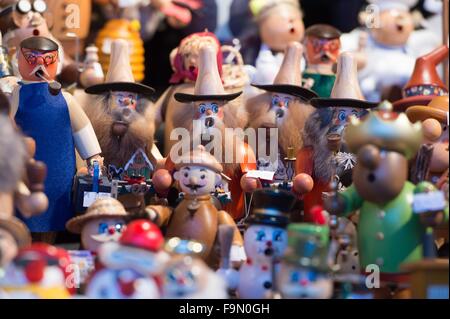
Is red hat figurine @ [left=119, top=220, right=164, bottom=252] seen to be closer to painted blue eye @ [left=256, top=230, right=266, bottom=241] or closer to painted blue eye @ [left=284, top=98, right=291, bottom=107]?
painted blue eye @ [left=256, top=230, right=266, bottom=241]

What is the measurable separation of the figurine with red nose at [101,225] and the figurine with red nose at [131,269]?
0.47m

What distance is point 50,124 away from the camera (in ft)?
12.1

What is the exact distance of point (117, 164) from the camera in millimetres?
3965

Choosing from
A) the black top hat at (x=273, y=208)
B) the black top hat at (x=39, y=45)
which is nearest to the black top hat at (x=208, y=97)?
the black top hat at (x=39, y=45)

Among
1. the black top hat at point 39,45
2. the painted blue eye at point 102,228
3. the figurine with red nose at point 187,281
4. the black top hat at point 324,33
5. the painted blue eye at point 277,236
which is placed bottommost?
the figurine with red nose at point 187,281

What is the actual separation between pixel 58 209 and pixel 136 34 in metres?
1.64

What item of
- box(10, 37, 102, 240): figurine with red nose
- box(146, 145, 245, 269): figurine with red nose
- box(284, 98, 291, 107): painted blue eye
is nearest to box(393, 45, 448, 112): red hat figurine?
box(284, 98, 291, 107): painted blue eye

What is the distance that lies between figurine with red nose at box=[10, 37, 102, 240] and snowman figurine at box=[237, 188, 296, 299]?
0.78 metres

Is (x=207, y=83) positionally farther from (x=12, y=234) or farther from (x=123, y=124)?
(x=12, y=234)

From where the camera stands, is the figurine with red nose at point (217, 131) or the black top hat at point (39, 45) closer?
the black top hat at point (39, 45)

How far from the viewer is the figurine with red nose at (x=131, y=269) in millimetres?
2729

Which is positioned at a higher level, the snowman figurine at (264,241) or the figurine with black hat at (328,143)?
the figurine with black hat at (328,143)

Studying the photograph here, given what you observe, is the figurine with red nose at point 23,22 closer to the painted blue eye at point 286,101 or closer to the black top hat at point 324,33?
the painted blue eye at point 286,101

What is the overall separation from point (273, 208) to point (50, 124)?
0.93m
